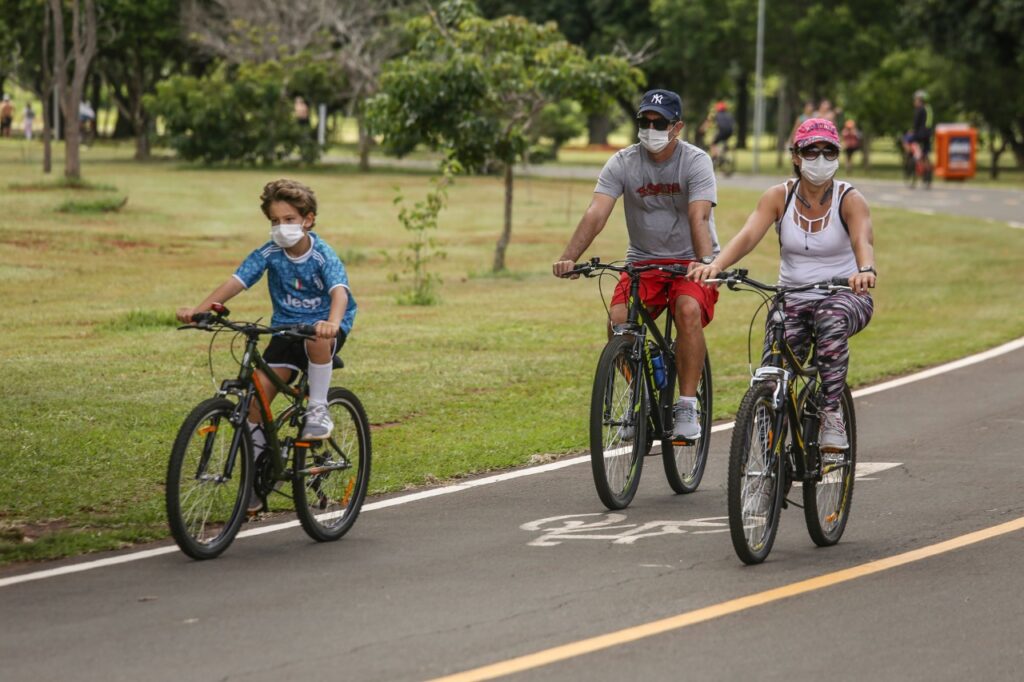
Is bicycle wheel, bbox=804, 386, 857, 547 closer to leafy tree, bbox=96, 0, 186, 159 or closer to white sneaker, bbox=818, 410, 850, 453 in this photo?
white sneaker, bbox=818, 410, 850, 453

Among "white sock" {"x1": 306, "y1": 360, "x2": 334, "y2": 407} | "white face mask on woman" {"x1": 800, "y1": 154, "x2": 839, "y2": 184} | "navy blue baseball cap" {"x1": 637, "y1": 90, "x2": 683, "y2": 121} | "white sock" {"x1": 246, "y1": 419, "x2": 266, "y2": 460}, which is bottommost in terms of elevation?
"white sock" {"x1": 246, "y1": 419, "x2": 266, "y2": 460}

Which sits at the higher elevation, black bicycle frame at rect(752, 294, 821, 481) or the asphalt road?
black bicycle frame at rect(752, 294, 821, 481)

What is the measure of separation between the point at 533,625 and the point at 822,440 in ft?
6.59

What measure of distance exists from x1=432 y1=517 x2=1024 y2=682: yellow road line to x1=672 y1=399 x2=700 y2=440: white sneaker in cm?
151

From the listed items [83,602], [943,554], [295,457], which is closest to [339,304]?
[295,457]

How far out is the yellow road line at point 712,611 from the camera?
586 cm

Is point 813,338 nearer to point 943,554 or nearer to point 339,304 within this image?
point 943,554

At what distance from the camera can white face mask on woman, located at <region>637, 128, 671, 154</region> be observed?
8.69 m

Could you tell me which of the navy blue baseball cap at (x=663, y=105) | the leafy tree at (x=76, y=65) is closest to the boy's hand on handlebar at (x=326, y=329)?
the navy blue baseball cap at (x=663, y=105)

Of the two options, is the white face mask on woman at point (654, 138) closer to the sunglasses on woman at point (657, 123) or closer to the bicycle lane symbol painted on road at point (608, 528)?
the sunglasses on woman at point (657, 123)

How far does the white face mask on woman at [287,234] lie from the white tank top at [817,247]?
2.14 m

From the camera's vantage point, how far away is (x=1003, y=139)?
57.9 metres

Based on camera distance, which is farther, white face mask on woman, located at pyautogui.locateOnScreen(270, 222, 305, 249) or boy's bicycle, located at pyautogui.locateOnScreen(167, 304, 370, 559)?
white face mask on woman, located at pyautogui.locateOnScreen(270, 222, 305, 249)

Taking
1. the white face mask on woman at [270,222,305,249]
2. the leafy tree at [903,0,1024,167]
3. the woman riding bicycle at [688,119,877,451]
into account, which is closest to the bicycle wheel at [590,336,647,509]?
the woman riding bicycle at [688,119,877,451]
